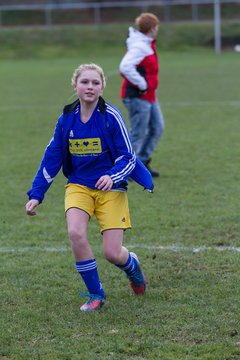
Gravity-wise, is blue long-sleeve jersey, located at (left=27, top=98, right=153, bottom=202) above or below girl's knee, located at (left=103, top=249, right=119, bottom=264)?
above

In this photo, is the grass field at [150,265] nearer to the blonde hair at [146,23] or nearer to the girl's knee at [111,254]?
the girl's knee at [111,254]

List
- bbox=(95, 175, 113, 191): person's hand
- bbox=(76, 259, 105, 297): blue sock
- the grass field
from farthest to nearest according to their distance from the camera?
bbox=(76, 259, 105, 297): blue sock → bbox=(95, 175, 113, 191): person's hand → the grass field

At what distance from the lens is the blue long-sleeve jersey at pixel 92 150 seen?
17.2 feet

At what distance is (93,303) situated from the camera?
17.1ft

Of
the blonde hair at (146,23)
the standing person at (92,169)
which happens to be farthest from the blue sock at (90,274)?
the blonde hair at (146,23)

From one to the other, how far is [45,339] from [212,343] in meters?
1.02

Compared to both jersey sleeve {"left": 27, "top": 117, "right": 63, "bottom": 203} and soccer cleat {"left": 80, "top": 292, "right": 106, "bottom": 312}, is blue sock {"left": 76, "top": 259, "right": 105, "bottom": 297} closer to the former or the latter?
soccer cleat {"left": 80, "top": 292, "right": 106, "bottom": 312}

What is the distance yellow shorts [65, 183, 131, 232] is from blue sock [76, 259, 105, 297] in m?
0.25

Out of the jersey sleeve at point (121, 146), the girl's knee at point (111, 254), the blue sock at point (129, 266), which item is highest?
the jersey sleeve at point (121, 146)

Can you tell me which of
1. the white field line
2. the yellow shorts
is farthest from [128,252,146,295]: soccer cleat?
the white field line

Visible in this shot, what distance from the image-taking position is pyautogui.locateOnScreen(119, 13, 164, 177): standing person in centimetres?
952

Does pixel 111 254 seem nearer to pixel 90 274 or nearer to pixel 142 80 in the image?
pixel 90 274

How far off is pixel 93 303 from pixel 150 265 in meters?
1.13

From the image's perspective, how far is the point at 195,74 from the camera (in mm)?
24812
